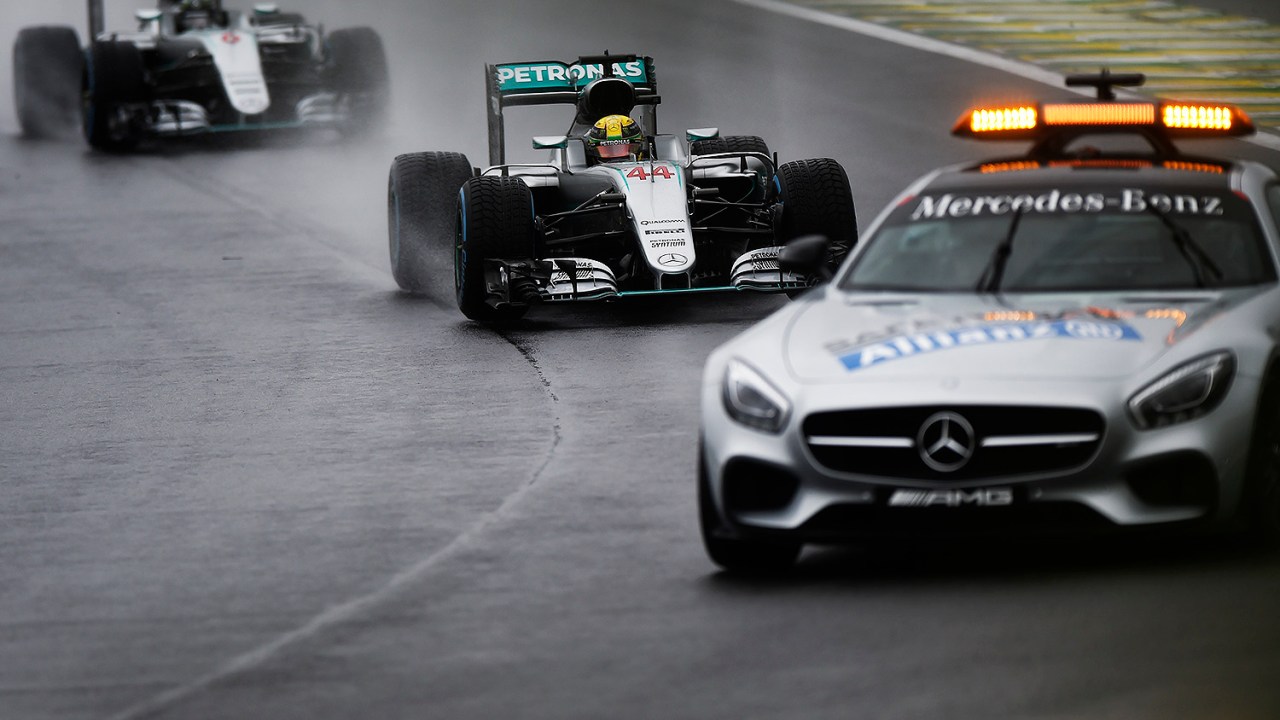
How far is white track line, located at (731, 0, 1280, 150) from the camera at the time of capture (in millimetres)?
23906

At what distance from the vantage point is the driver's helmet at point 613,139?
15.3 meters

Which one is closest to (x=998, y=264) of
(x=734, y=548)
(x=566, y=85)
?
(x=734, y=548)

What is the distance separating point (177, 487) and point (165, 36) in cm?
1634

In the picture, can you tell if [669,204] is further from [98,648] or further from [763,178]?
[98,648]

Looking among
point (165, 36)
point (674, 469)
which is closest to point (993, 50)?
point (165, 36)

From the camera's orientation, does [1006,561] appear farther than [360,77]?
No

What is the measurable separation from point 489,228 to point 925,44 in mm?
14671

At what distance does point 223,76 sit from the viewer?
2469cm

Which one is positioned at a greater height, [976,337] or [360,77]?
[976,337]

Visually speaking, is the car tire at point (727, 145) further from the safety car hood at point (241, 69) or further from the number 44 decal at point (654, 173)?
the safety car hood at point (241, 69)

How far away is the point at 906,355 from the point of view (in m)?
7.32

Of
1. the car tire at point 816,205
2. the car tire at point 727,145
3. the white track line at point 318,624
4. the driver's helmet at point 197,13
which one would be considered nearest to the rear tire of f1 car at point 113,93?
the driver's helmet at point 197,13

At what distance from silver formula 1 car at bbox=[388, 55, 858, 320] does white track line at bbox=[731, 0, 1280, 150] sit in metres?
7.08

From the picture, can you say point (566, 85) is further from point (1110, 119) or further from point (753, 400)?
point (753, 400)
